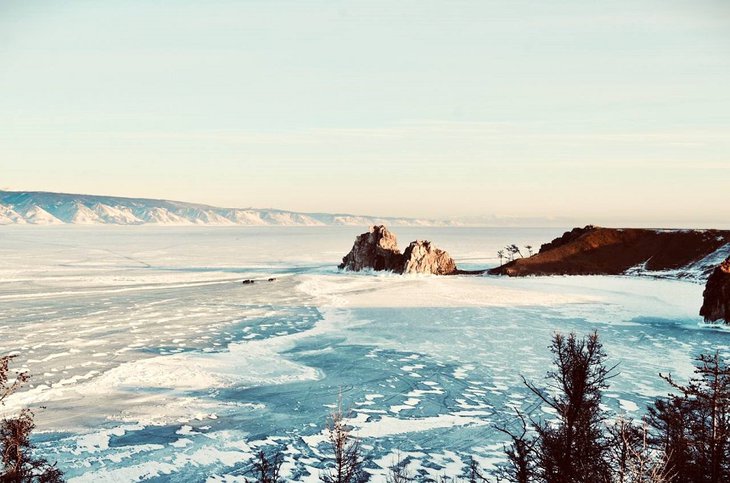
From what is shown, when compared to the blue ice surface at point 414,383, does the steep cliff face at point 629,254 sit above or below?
above

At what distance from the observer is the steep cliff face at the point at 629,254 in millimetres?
90625

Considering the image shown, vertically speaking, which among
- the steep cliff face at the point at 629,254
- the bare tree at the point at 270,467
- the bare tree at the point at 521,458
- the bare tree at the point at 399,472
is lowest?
the bare tree at the point at 270,467

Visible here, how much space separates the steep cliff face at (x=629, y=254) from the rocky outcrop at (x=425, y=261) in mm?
7328

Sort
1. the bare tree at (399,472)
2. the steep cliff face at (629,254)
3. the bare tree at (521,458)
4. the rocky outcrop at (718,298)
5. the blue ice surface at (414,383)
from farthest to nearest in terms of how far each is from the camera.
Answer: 1. the steep cliff face at (629,254)
2. the rocky outcrop at (718,298)
3. the blue ice surface at (414,383)
4. the bare tree at (399,472)
5. the bare tree at (521,458)

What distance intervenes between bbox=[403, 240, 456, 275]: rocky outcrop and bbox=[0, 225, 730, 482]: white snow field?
21104 millimetres

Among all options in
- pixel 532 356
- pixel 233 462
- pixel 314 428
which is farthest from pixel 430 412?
pixel 532 356

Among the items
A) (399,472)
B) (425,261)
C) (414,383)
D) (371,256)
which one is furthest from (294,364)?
(371,256)

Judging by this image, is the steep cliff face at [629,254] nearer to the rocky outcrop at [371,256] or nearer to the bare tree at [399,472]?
the rocky outcrop at [371,256]

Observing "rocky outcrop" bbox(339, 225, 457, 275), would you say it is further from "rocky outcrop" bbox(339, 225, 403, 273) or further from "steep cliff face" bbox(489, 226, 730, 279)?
"steep cliff face" bbox(489, 226, 730, 279)

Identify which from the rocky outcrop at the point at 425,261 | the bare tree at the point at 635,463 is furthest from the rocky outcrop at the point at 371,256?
the bare tree at the point at 635,463

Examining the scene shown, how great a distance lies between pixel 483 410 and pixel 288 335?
1916 cm

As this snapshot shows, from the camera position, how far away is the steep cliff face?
90.6 m

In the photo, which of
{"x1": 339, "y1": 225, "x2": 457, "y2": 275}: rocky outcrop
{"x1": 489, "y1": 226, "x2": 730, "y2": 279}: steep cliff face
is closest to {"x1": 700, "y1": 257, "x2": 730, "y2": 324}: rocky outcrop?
{"x1": 489, "y1": 226, "x2": 730, "y2": 279}: steep cliff face

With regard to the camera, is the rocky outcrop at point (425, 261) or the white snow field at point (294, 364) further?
the rocky outcrop at point (425, 261)
